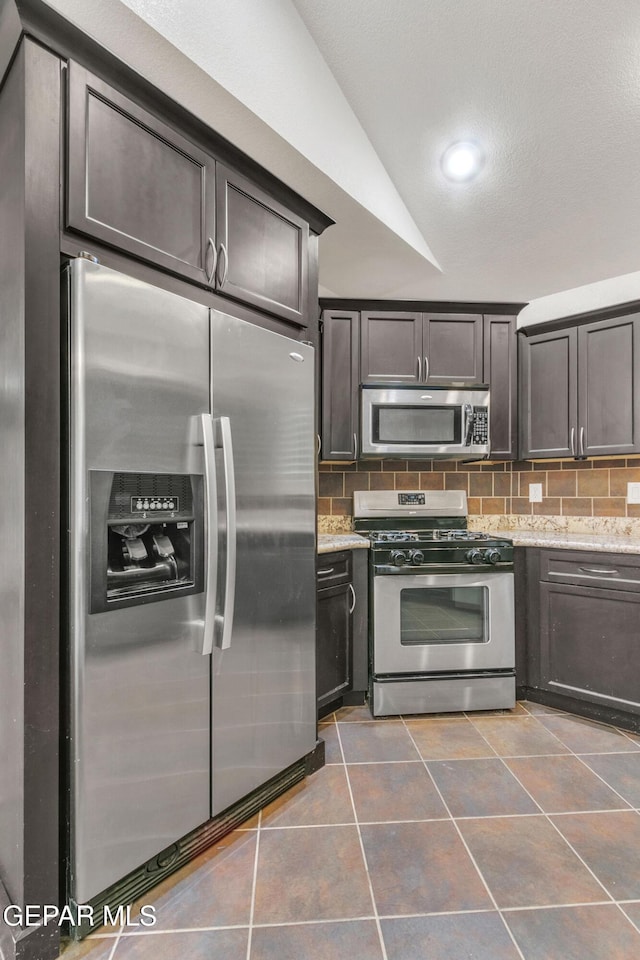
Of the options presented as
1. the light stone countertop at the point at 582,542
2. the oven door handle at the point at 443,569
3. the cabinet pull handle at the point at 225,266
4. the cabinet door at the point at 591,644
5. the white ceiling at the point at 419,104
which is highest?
the white ceiling at the point at 419,104

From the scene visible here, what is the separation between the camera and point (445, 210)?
7.77 ft

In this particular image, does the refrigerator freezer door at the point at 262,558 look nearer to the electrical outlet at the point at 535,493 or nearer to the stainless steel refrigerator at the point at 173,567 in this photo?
the stainless steel refrigerator at the point at 173,567

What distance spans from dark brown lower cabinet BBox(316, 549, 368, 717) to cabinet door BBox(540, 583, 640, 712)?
99cm

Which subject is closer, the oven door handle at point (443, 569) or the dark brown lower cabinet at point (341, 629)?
the dark brown lower cabinet at point (341, 629)

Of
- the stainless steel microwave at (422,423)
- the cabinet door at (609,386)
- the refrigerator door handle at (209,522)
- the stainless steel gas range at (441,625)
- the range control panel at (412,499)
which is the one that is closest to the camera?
the refrigerator door handle at (209,522)

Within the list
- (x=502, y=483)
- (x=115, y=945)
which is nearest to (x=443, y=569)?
(x=502, y=483)

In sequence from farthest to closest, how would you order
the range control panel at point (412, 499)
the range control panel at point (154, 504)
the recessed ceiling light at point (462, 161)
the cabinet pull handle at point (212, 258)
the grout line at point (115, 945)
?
1. the range control panel at point (412, 499)
2. the recessed ceiling light at point (462, 161)
3. the cabinet pull handle at point (212, 258)
4. the range control panel at point (154, 504)
5. the grout line at point (115, 945)

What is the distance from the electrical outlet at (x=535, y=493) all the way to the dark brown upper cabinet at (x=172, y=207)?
214cm

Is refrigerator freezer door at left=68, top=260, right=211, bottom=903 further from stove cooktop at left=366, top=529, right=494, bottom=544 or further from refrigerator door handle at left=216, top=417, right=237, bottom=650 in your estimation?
stove cooktop at left=366, top=529, right=494, bottom=544

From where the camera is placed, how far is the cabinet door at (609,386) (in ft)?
9.01

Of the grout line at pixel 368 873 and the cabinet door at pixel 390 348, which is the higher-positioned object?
the cabinet door at pixel 390 348

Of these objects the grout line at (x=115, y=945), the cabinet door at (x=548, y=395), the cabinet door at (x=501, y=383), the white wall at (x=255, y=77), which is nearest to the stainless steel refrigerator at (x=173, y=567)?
the grout line at (x=115, y=945)

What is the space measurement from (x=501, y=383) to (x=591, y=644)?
160cm

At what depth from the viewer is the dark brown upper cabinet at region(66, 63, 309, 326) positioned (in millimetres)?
1299
